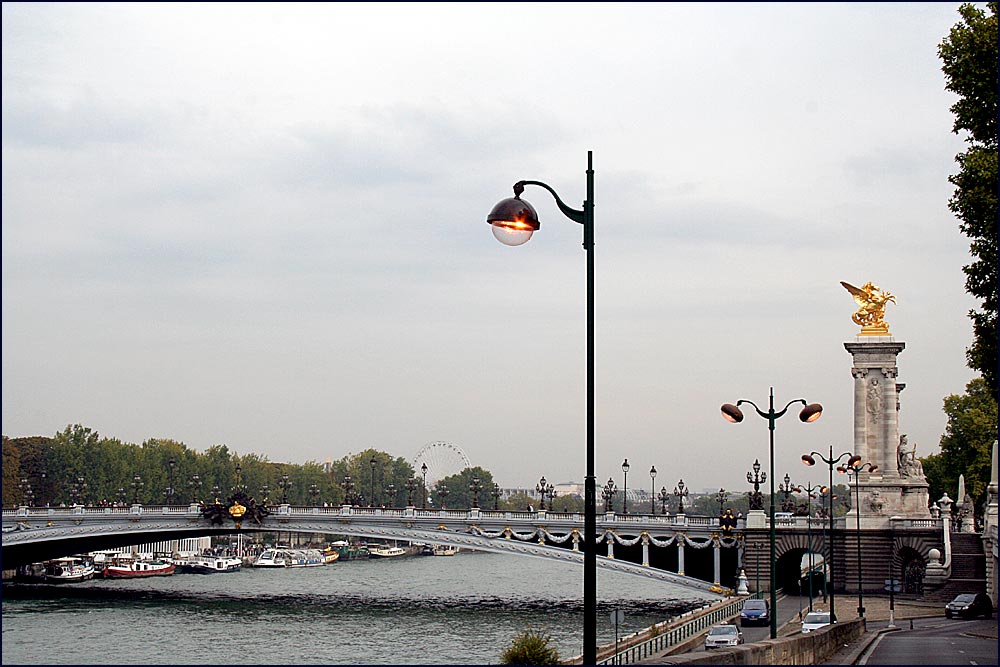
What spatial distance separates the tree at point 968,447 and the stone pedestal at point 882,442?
642 centimetres

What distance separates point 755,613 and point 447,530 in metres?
29.8

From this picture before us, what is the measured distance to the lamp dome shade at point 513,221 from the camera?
50.6ft

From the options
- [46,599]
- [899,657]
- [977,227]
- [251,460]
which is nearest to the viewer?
[977,227]

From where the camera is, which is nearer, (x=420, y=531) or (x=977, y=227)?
(x=977, y=227)

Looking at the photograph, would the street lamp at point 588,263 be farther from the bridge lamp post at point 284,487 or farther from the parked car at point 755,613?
the bridge lamp post at point 284,487

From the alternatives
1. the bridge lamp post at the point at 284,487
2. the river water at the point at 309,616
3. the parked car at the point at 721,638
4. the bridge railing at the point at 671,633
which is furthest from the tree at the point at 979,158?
the bridge lamp post at the point at 284,487

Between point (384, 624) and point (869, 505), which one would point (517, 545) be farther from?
point (869, 505)

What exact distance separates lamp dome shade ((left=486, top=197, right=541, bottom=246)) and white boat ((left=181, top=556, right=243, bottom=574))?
11546cm

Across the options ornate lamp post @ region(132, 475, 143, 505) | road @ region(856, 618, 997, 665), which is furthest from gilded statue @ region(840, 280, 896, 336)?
ornate lamp post @ region(132, 475, 143, 505)

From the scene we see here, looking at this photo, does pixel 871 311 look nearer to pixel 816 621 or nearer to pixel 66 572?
pixel 816 621

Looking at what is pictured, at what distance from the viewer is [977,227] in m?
28.1

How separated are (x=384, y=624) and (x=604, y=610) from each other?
14.9 meters

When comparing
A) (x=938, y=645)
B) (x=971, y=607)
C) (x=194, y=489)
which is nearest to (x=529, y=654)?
(x=938, y=645)

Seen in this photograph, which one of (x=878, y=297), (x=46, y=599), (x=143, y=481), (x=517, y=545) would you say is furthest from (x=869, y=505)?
(x=143, y=481)
